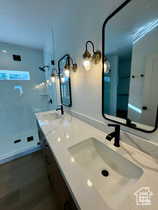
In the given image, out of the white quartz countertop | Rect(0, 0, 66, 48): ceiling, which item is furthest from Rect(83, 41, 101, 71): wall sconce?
Rect(0, 0, 66, 48): ceiling

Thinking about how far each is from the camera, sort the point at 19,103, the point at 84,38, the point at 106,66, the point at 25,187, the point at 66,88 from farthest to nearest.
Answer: the point at 19,103, the point at 66,88, the point at 25,187, the point at 84,38, the point at 106,66

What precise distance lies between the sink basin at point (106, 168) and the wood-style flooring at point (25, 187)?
0.93 meters

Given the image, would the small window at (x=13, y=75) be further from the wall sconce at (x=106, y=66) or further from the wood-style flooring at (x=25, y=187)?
the wall sconce at (x=106, y=66)

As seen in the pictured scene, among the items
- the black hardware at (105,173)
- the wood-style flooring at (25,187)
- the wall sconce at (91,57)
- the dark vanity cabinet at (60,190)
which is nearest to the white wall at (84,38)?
the wall sconce at (91,57)

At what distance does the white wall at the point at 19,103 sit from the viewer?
6.94 ft

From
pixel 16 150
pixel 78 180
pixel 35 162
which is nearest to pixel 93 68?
pixel 78 180

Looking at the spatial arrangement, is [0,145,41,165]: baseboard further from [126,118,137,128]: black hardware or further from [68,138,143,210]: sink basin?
[126,118,137,128]: black hardware

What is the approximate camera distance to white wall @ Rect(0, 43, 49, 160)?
2.12 meters

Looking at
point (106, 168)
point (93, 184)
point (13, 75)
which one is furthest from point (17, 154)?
point (93, 184)

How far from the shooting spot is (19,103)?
2.35 meters

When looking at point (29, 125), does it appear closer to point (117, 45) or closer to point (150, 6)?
point (117, 45)

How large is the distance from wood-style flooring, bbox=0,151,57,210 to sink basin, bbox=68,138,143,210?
93 cm

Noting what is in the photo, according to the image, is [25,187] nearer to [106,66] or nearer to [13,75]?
[106,66]

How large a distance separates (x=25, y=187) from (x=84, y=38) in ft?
7.29
